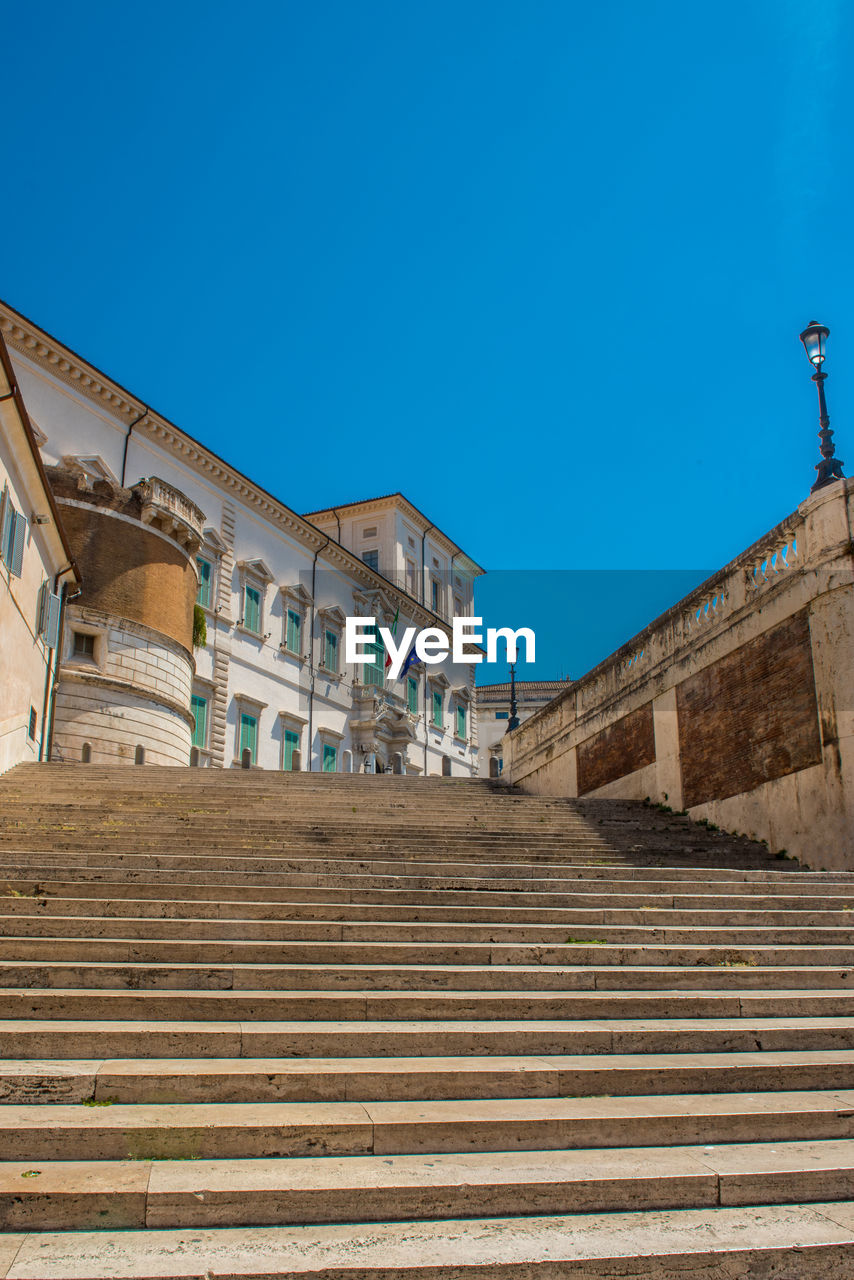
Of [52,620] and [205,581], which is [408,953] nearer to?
[52,620]

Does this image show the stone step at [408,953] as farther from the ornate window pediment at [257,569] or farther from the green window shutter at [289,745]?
the green window shutter at [289,745]

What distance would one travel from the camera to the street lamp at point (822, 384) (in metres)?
11.7

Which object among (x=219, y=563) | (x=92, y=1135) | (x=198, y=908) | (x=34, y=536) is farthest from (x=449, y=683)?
(x=92, y=1135)

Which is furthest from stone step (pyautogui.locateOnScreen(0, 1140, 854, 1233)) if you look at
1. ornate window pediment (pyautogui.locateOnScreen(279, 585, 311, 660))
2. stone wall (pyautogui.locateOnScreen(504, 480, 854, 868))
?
ornate window pediment (pyautogui.locateOnScreen(279, 585, 311, 660))

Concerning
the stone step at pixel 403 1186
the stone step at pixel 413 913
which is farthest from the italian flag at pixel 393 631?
the stone step at pixel 403 1186

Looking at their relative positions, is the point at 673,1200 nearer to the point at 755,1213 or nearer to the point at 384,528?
the point at 755,1213

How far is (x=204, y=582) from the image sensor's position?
33031mm

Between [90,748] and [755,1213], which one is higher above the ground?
[90,748]

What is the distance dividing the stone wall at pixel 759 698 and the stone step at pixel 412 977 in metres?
4.78

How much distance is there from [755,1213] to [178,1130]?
2308 millimetres

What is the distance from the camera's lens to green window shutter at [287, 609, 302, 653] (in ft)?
125

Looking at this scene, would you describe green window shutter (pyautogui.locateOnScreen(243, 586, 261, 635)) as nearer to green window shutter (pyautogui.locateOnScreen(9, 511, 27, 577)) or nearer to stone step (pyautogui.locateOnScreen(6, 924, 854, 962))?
green window shutter (pyautogui.locateOnScreen(9, 511, 27, 577))

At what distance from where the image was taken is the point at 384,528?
50.3 meters

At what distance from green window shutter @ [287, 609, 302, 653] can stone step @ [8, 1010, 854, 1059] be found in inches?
1283
